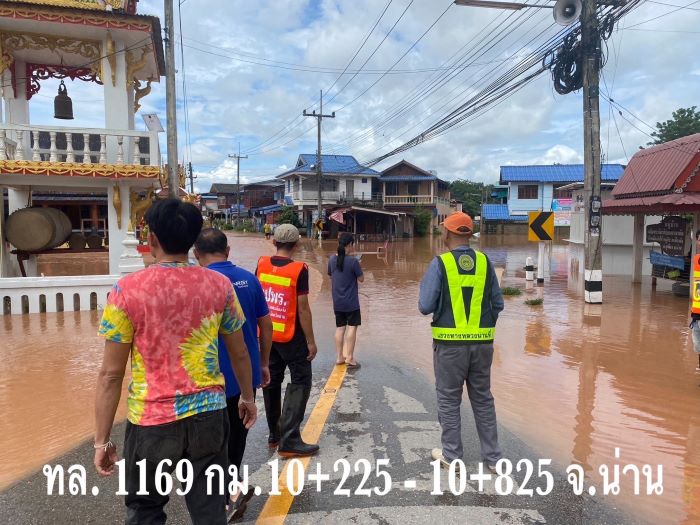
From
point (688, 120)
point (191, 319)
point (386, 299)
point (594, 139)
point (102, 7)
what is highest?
point (688, 120)

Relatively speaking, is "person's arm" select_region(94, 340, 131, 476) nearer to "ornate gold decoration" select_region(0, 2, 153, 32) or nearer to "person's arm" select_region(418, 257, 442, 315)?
"person's arm" select_region(418, 257, 442, 315)

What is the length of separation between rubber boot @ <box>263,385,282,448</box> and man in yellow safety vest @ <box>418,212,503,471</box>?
→ 1.27 m

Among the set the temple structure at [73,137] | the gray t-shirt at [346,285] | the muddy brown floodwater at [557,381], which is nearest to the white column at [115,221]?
the temple structure at [73,137]

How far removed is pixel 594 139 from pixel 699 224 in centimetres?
287

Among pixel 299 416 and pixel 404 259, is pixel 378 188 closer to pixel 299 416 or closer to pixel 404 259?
pixel 404 259

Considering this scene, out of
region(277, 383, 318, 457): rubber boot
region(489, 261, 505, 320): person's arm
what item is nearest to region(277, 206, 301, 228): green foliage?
region(277, 383, 318, 457): rubber boot

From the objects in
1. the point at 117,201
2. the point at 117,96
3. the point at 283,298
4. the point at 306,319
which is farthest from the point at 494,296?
the point at 117,96

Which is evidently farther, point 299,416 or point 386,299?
point 386,299

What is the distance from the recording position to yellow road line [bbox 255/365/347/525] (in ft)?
9.82

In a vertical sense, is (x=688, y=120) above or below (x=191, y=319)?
above

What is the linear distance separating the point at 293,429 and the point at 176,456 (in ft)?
5.65

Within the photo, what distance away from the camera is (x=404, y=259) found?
24.5 metres

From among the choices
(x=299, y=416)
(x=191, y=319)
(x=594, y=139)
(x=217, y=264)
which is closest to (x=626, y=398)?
(x=299, y=416)

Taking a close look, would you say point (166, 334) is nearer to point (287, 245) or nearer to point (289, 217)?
point (287, 245)
